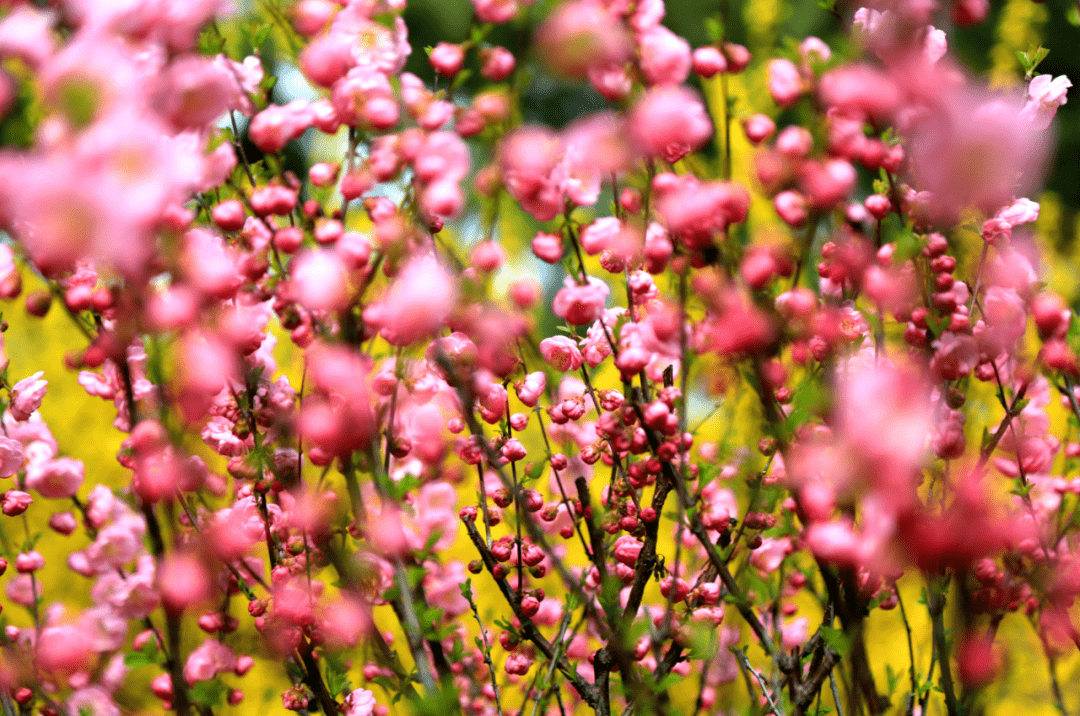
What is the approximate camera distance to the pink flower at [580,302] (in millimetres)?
1118

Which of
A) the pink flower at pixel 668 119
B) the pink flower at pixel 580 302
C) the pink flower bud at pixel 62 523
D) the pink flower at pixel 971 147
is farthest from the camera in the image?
the pink flower bud at pixel 62 523

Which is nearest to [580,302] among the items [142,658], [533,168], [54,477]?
[533,168]

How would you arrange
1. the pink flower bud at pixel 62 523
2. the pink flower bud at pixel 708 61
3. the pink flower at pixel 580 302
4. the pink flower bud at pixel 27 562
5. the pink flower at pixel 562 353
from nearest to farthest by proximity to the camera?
the pink flower bud at pixel 708 61, the pink flower at pixel 580 302, the pink flower at pixel 562 353, the pink flower bud at pixel 27 562, the pink flower bud at pixel 62 523

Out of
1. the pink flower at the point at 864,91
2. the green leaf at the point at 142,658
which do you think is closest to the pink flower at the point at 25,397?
the green leaf at the point at 142,658

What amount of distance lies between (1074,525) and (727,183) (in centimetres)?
112

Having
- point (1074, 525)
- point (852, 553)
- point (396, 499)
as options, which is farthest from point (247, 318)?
Answer: point (1074, 525)

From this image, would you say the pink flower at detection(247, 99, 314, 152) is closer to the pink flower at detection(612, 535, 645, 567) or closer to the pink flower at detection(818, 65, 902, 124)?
the pink flower at detection(818, 65, 902, 124)

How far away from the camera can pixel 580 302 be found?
1.12 m

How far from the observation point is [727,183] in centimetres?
82

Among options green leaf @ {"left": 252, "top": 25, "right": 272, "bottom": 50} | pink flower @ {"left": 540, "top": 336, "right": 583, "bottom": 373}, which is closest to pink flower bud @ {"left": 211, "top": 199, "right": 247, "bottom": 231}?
green leaf @ {"left": 252, "top": 25, "right": 272, "bottom": 50}

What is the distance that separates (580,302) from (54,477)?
1.16m

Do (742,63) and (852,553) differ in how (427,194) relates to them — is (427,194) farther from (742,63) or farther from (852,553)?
→ (852,553)

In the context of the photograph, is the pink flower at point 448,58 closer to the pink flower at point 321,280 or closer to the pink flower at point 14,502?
the pink flower at point 321,280

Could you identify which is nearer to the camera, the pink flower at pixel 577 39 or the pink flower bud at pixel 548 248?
the pink flower at pixel 577 39
